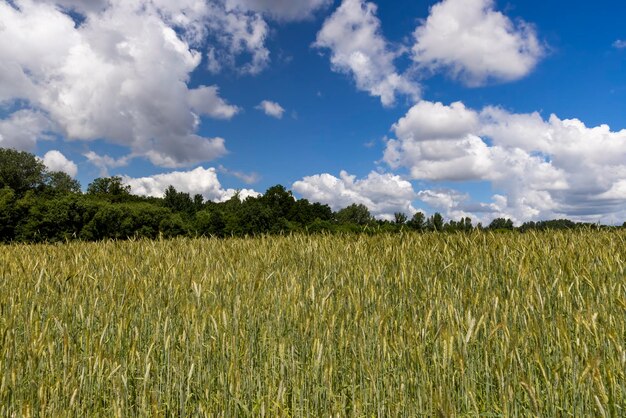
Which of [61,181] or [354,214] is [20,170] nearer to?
[61,181]

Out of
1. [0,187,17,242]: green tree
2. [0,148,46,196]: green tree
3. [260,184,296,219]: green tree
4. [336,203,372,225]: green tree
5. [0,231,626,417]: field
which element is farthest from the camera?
[336,203,372,225]: green tree

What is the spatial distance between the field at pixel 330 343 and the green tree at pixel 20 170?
51720 millimetres

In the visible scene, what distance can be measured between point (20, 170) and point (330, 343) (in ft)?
195

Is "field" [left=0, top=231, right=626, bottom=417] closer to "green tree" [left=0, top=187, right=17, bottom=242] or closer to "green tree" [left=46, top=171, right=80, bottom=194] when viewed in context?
"green tree" [left=0, top=187, right=17, bottom=242]

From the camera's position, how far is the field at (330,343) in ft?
6.97

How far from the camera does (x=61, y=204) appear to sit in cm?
1733

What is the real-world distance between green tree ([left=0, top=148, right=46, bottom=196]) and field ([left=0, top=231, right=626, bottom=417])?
5172cm

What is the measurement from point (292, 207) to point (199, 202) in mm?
28932

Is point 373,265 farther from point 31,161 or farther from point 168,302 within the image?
point 31,161

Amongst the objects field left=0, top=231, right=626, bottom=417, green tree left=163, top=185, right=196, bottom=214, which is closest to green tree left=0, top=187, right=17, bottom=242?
field left=0, top=231, right=626, bottom=417

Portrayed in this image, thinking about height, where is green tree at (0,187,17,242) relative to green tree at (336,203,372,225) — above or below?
below

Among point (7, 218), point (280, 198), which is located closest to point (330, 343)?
point (7, 218)

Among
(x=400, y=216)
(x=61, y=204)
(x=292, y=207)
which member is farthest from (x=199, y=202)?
(x=400, y=216)

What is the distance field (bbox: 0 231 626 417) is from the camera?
2124 mm
